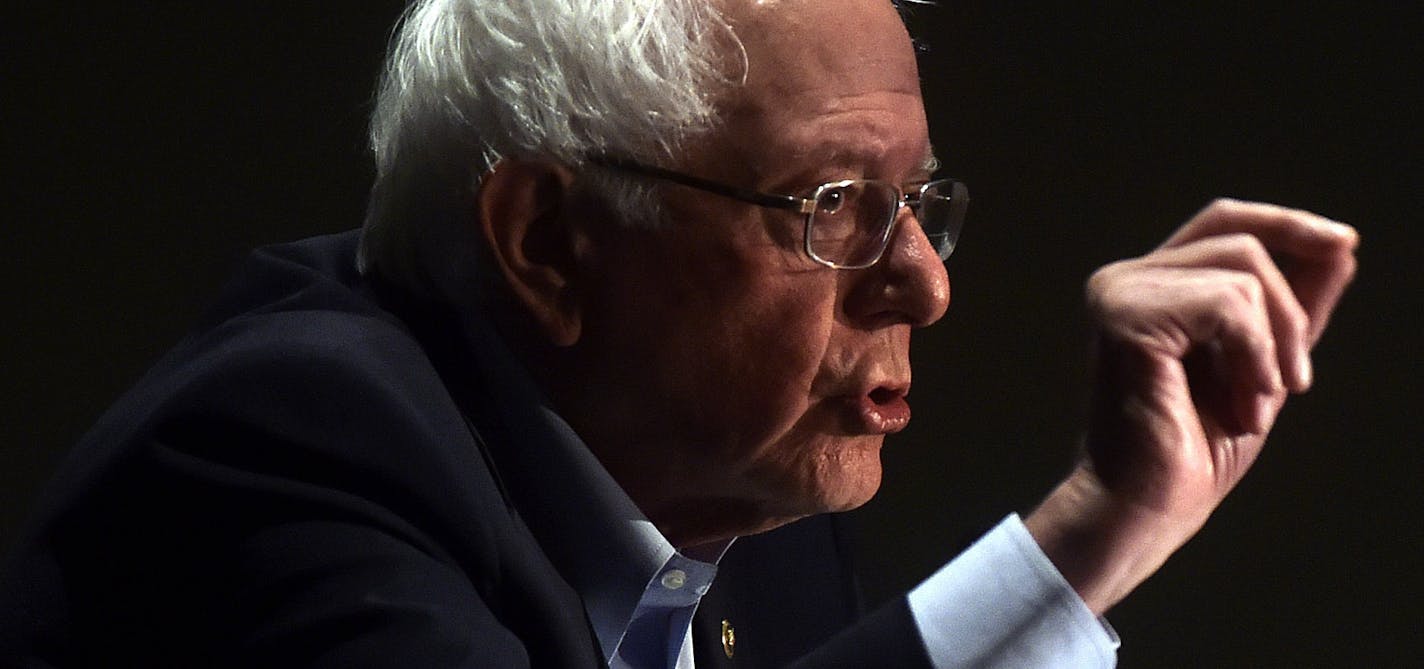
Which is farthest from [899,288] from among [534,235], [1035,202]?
[1035,202]

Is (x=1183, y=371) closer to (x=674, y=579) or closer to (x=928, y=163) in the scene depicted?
(x=928, y=163)

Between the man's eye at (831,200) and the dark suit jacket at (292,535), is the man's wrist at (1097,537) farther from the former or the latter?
the man's eye at (831,200)

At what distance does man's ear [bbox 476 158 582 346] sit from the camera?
145cm

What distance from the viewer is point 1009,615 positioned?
1.36 meters

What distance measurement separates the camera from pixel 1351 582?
212 cm

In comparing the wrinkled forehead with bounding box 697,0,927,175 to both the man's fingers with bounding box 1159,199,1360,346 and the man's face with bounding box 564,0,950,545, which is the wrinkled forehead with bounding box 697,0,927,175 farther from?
the man's fingers with bounding box 1159,199,1360,346

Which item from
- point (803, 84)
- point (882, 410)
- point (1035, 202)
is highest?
point (803, 84)

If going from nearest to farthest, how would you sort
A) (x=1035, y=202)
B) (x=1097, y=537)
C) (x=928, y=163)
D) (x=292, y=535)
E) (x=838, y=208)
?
(x=292, y=535)
(x=1097, y=537)
(x=838, y=208)
(x=928, y=163)
(x=1035, y=202)

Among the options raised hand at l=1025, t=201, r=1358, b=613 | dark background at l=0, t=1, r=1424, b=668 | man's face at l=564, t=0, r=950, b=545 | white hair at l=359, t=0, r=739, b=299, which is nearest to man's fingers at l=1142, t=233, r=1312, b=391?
raised hand at l=1025, t=201, r=1358, b=613

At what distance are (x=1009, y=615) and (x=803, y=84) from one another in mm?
423

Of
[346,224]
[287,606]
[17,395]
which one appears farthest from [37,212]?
[287,606]

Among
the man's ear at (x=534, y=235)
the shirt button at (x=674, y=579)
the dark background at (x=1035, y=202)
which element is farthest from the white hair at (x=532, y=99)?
the dark background at (x=1035, y=202)

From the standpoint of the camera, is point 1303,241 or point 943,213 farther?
point 943,213

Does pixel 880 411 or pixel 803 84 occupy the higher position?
pixel 803 84
